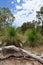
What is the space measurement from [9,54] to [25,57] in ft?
0.71

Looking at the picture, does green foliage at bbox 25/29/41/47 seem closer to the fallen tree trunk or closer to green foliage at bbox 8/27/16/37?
green foliage at bbox 8/27/16/37

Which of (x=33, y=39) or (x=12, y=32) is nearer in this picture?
(x=33, y=39)

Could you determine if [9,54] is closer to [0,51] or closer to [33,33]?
[0,51]

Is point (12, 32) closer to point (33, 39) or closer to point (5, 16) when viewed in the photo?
point (33, 39)

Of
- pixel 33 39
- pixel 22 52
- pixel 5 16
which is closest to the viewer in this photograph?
pixel 22 52

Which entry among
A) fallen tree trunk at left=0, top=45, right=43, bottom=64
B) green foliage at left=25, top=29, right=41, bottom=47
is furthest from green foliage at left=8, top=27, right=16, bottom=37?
fallen tree trunk at left=0, top=45, right=43, bottom=64

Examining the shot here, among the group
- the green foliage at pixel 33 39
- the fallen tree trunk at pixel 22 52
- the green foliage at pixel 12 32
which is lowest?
the green foliage at pixel 33 39

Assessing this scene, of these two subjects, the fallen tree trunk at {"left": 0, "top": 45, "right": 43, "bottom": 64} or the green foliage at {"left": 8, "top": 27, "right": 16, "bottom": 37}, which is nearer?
the fallen tree trunk at {"left": 0, "top": 45, "right": 43, "bottom": 64}

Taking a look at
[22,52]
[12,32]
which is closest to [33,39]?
[12,32]

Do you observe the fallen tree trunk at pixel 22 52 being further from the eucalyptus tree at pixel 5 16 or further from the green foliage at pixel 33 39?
the eucalyptus tree at pixel 5 16

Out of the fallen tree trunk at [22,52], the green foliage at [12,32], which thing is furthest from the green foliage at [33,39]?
the fallen tree trunk at [22,52]

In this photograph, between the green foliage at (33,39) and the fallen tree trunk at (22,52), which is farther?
the green foliage at (33,39)

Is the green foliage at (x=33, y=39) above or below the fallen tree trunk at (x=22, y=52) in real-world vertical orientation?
below

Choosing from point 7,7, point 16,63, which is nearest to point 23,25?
point 7,7
